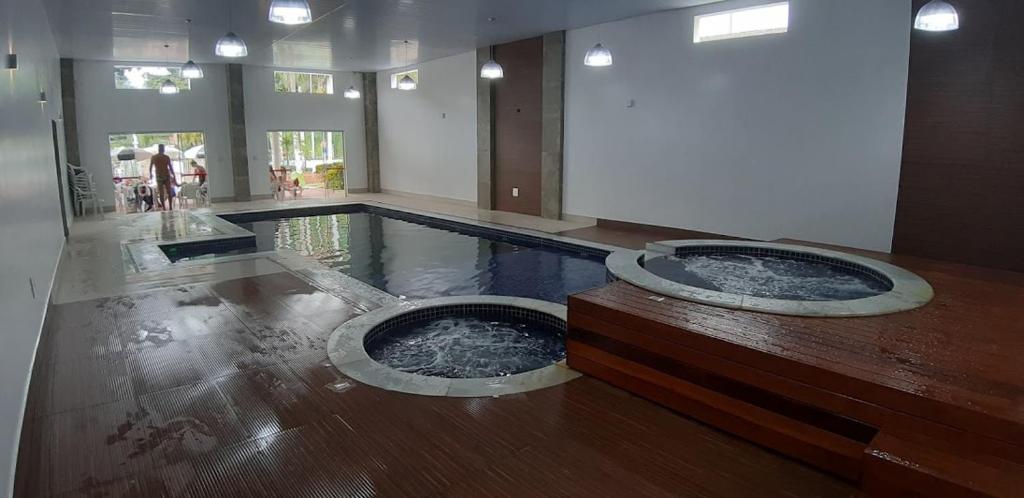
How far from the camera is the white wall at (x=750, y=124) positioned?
6.12m

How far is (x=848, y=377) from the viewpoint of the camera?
2.50 m

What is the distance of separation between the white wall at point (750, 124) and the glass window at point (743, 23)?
0.10 meters

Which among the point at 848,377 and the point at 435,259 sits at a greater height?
the point at 848,377

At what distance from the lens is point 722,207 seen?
7570 millimetres

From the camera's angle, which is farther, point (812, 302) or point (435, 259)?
point (435, 259)

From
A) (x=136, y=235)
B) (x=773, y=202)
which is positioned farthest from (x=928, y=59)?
(x=136, y=235)

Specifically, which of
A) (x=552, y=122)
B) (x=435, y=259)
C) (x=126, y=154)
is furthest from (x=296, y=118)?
(x=435, y=259)

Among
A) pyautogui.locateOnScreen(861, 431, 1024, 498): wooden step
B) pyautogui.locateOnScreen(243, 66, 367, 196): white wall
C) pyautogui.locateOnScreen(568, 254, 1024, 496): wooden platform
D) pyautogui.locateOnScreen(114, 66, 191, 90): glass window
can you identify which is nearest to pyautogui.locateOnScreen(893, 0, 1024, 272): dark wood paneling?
pyautogui.locateOnScreen(568, 254, 1024, 496): wooden platform

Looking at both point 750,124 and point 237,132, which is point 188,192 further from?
point 750,124

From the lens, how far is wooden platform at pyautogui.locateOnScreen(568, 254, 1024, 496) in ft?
7.06

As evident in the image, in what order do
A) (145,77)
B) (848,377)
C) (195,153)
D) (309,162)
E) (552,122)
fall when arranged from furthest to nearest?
(309,162) → (195,153) → (145,77) → (552,122) → (848,377)

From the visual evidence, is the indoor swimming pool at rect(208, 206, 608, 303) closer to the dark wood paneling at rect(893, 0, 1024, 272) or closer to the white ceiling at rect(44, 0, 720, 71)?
the white ceiling at rect(44, 0, 720, 71)

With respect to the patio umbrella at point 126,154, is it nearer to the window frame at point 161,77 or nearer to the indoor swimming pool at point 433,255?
the window frame at point 161,77

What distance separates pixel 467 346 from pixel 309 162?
13502 mm
